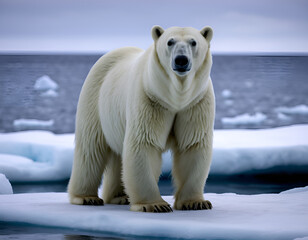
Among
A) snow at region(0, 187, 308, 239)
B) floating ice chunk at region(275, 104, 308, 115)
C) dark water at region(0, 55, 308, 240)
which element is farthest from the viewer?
floating ice chunk at region(275, 104, 308, 115)

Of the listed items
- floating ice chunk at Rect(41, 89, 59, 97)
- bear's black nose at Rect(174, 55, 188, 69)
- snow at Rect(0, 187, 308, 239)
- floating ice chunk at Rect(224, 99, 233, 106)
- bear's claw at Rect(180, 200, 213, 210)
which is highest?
floating ice chunk at Rect(41, 89, 59, 97)

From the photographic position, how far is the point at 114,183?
5.23m

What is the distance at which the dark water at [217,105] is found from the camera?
26.3 ft

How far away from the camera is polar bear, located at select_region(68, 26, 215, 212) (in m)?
4.23

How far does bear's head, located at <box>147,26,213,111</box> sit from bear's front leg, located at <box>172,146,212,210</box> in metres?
0.42

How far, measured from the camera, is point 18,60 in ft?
275

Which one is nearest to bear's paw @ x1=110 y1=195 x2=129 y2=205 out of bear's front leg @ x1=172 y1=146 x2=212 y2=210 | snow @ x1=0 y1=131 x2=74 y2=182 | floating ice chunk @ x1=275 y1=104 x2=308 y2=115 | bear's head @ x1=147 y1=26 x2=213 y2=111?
bear's front leg @ x1=172 y1=146 x2=212 y2=210

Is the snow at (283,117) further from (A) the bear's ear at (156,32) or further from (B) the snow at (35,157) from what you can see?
(A) the bear's ear at (156,32)

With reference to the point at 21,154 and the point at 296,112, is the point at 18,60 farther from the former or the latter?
the point at 21,154

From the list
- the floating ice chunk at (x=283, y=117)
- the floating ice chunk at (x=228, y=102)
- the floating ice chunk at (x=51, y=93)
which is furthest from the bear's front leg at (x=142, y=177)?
the floating ice chunk at (x=51, y=93)

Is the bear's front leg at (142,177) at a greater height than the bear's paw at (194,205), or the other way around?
the bear's front leg at (142,177)

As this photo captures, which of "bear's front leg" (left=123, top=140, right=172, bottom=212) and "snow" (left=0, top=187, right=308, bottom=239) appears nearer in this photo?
"snow" (left=0, top=187, right=308, bottom=239)

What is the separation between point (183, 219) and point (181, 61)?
3.39 feet

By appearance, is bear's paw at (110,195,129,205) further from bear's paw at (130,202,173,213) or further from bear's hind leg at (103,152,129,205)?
bear's paw at (130,202,173,213)
